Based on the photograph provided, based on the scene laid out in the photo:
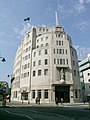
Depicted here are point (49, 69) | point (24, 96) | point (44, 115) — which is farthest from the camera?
point (24, 96)

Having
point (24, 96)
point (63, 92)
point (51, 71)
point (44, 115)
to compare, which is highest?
point (51, 71)

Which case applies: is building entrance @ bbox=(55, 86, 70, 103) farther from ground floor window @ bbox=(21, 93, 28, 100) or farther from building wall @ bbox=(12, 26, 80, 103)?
ground floor window @ bbox=(21, 93, 28, 100)

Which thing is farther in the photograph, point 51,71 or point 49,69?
point 49,69

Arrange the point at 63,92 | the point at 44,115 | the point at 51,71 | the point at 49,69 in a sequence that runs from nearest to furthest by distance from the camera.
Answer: the point at 44,115 → the point at 63,92 → the point at 51,71 → the point at 49,69

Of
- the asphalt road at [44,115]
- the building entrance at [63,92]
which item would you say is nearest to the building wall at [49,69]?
the building entrance at [63,92]

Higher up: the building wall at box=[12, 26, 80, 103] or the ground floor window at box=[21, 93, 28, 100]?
the building wall at box=[12, 26, 80, 103]

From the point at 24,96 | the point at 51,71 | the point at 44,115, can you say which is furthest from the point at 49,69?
the point at 44,115

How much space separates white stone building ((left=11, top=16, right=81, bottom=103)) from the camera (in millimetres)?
47969

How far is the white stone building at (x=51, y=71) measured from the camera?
4797 centimetres

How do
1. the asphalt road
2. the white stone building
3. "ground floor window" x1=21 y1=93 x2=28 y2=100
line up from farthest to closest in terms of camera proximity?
"ground floor window" x1=21 y1=93 x2=28 y2=100 < the white stone building < the asphalt road

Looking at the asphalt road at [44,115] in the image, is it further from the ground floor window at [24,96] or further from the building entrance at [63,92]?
the ground floor window at [24,96]

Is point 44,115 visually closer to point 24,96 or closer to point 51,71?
point 51,71

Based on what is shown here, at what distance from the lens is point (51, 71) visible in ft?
160

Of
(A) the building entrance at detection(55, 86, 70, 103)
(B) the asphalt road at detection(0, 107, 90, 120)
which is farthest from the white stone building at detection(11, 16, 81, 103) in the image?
(B) the asphalt road at detection(0, 107, 90, 120)
